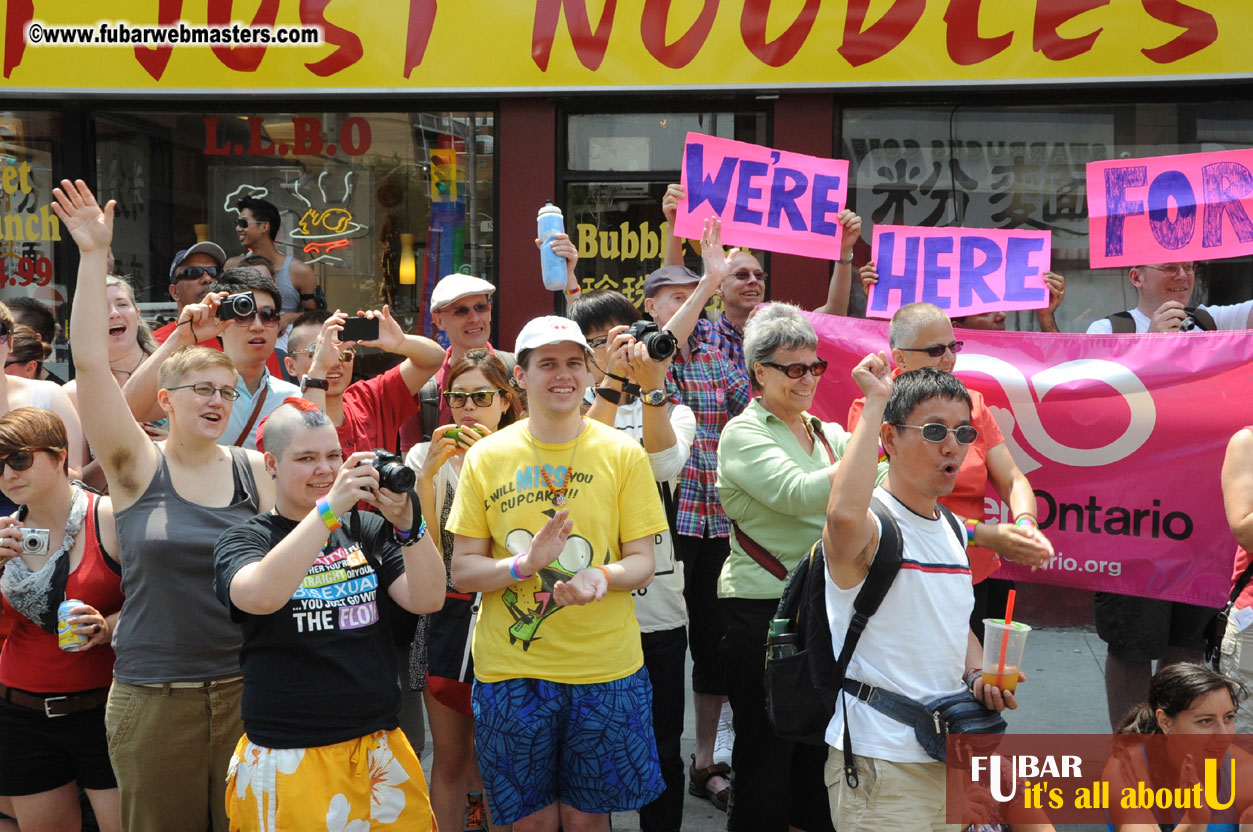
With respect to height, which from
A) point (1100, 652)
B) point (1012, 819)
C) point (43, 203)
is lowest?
point (1100, 652)

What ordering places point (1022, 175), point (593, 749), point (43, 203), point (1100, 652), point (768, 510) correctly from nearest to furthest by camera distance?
point (593, 749)
point (768, 510)
point (1100, 652)
point (1022, 175)
point (43, 203)

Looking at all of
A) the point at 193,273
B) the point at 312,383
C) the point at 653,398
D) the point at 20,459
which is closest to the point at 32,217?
the point at 193,273

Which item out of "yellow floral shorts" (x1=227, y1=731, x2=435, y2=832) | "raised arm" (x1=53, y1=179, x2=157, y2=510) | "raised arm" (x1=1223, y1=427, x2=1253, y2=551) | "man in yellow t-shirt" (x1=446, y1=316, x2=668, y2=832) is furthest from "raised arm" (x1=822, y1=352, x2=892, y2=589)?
"raised arm" (x1=53, y1=179, x2=157, y2=510)

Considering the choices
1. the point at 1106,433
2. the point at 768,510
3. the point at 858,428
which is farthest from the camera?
the point at 1106,433

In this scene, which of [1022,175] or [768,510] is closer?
[768,510]

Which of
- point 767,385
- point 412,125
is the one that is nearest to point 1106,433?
point 767,385

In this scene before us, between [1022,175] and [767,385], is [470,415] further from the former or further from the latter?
[1022,175]

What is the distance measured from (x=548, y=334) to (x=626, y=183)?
13.2 feet

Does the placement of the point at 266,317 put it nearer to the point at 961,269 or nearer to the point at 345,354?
the point at 345,354

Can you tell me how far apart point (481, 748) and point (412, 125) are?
5.03 metres

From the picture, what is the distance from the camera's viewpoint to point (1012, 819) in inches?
131

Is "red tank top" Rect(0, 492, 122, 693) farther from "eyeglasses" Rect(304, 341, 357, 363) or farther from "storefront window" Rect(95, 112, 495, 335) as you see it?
"storefront window" Rect(95, 112, 495, 335)

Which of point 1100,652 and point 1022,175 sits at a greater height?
point 1022,175

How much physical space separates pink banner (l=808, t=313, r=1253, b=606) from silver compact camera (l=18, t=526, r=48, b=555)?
11.8 feet
